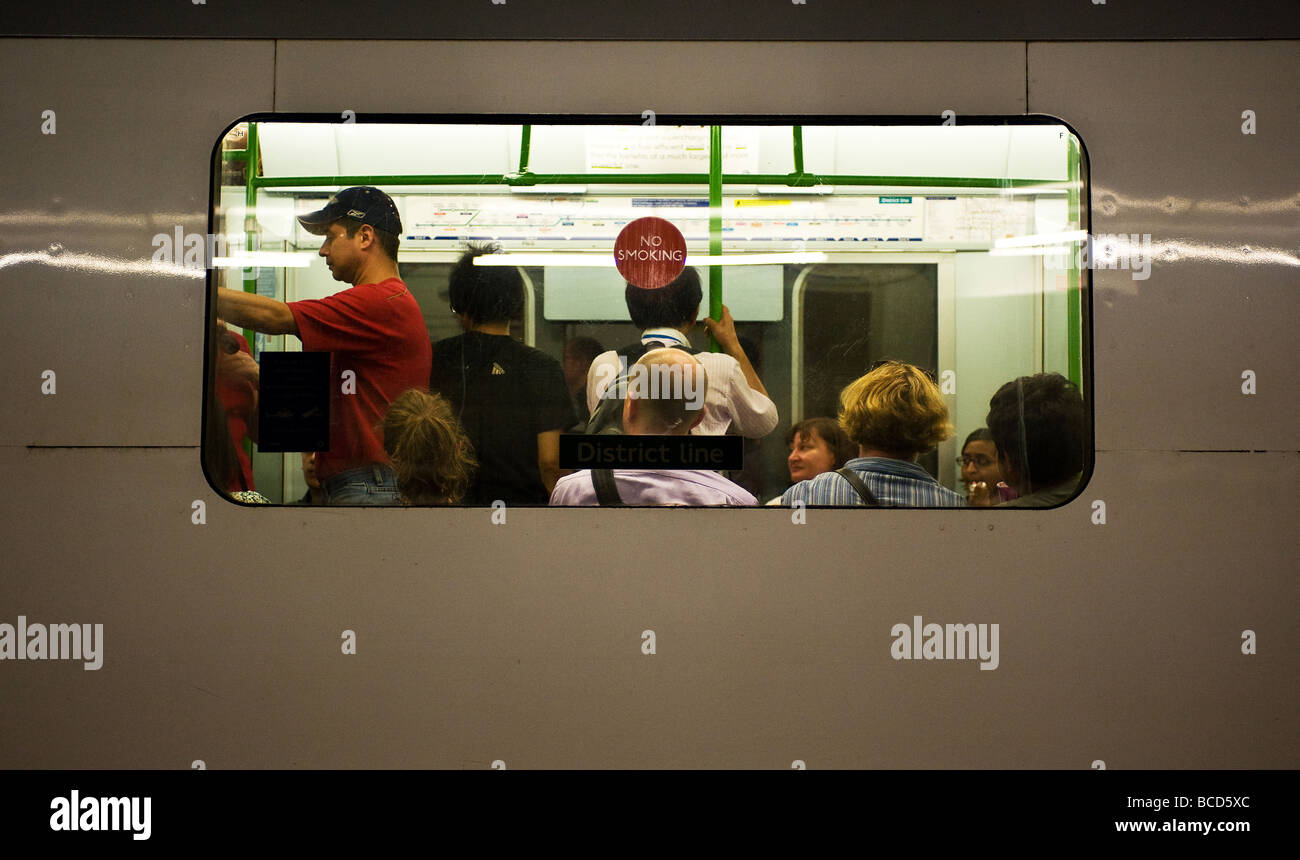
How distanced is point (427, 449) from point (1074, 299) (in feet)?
5.64

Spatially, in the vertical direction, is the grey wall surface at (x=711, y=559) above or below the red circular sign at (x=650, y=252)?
below

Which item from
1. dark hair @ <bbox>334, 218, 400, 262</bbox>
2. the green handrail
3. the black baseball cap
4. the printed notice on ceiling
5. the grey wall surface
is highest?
the printed notice on ceiling

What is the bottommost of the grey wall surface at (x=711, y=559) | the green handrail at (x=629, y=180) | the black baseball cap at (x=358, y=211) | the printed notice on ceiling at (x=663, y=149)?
the grey wall surface at (x=711, y=559)

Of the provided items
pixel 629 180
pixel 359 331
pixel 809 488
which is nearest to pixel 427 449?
pixel 359 331

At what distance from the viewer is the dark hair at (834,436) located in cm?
207

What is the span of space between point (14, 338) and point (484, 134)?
1316 mm

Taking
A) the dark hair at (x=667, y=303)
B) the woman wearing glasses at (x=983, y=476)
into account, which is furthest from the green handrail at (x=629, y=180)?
the woman wearing glasses at (x=983, y=476)

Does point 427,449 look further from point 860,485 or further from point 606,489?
point 860,485

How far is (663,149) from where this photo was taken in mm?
2088

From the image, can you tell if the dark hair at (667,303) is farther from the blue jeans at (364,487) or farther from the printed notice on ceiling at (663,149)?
the blue jeans at (364,487)

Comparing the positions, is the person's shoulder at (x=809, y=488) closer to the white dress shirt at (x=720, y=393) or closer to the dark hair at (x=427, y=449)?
the white dress shirt at (x=720, y=393)

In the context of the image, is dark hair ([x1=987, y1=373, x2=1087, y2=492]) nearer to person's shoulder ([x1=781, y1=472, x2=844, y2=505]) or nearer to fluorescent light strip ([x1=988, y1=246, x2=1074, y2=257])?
fluorescent light strip ([x1=988, y1=246, x2=1074, y2=257])

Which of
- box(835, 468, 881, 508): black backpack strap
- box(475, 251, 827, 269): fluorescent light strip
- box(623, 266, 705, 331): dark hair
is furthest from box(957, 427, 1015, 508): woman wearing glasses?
box(623, 266, 705, 331): dark hair

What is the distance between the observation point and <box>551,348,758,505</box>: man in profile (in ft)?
6.71
